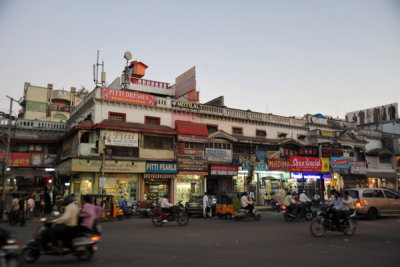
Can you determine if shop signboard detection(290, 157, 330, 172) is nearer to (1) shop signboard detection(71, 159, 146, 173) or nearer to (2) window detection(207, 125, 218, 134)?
(2) window detection(207, 125, 218, 134)

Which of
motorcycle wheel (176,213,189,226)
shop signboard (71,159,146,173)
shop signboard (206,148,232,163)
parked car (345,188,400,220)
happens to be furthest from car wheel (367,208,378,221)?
shop signboard (71,159,146,173)

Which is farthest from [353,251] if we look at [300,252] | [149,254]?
[149,254]

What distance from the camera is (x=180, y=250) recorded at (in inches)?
358

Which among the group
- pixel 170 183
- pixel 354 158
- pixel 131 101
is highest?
pixel 131 101

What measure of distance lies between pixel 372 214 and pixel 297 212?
160 inches

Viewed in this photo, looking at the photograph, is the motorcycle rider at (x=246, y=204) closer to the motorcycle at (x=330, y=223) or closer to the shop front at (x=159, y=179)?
the motorcycle at (x=330, y=223)

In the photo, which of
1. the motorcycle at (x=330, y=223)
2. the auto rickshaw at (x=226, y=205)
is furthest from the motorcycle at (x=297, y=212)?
the motorcycle at (x=330, y=223)

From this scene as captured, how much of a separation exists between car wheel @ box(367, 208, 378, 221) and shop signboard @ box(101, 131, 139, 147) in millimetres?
18010

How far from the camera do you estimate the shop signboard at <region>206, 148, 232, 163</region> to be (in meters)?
30.4

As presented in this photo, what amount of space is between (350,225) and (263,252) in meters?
5.16

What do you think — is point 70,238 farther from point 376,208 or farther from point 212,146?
point 212,146

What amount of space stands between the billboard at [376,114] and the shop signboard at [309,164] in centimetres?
3094

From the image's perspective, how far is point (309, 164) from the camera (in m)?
34.6

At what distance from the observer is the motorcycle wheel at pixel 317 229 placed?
38.5 feet
